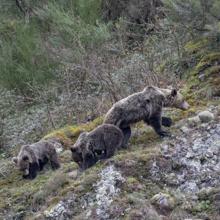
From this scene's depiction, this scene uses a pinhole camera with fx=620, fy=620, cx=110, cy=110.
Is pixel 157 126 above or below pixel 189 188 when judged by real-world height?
above

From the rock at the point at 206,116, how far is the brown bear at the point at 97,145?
3.80 feet

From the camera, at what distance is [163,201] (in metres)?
6.76

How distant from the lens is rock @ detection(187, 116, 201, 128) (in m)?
8.27

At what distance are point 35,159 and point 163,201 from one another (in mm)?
2399

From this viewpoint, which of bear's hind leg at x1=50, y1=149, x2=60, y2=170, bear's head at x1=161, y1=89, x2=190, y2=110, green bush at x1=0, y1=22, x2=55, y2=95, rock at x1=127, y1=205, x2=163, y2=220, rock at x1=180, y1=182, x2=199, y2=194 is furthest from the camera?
green bush at x1=0, y1=22, x2=55, y2=95

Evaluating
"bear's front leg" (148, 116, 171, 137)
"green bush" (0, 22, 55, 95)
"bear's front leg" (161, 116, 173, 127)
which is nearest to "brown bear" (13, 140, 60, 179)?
"bear's front leg" (148, 116, 171, 137)

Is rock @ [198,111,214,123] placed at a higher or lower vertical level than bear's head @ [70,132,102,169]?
higher

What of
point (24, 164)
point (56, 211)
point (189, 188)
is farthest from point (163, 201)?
point (24, 164)

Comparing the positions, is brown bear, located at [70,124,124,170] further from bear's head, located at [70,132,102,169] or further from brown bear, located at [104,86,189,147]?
brown bear, located at [104,86,189,147]

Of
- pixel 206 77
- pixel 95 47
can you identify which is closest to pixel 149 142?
pixel 206 77

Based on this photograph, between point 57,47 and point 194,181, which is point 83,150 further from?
point 57,47

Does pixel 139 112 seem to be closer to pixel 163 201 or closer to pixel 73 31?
pixel 163 201

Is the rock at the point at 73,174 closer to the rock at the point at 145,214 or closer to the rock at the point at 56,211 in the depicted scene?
the rock at the point at 56,211

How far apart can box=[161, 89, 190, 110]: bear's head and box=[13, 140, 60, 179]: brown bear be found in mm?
1756
